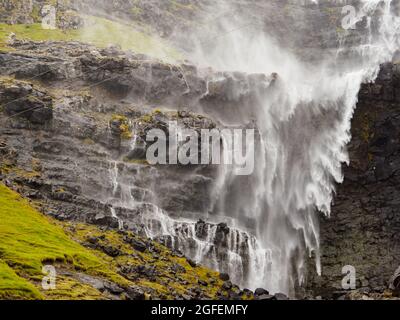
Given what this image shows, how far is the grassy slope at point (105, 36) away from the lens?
11748cm

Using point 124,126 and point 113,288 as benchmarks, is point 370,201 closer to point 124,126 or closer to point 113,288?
point 124,126

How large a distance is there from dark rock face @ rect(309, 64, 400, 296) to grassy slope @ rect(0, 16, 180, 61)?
4748 cm

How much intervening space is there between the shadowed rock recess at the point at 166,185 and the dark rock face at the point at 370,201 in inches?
6.8

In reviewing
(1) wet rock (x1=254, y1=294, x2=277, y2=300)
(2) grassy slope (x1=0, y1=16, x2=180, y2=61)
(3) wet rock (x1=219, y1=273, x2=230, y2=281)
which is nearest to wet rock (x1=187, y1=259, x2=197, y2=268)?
(3) wet rock (x1=219, y1=273, x2=230, y2=281)

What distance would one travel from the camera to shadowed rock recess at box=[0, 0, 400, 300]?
59.7 m

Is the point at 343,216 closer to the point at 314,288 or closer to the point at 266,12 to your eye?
the point at 314,288

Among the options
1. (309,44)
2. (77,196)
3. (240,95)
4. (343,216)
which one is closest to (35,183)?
(77,196)

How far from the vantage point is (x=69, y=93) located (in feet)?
290

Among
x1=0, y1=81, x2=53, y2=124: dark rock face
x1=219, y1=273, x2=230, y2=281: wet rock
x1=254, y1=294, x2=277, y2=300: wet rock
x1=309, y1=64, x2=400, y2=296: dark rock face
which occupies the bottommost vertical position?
x1=254, y1=294, x2=277, y2=300: wet rock

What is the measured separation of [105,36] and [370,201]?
232 feet

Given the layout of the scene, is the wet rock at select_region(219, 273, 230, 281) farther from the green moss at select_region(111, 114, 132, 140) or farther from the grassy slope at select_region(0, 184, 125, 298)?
the green moss at select_region(111, 114, 132, 140)

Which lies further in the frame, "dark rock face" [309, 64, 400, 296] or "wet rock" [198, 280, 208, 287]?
"dark rock face" [309, 64, 400, 296]

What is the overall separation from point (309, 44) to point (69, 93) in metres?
80.8

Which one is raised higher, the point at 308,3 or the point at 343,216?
the point at 308,3
